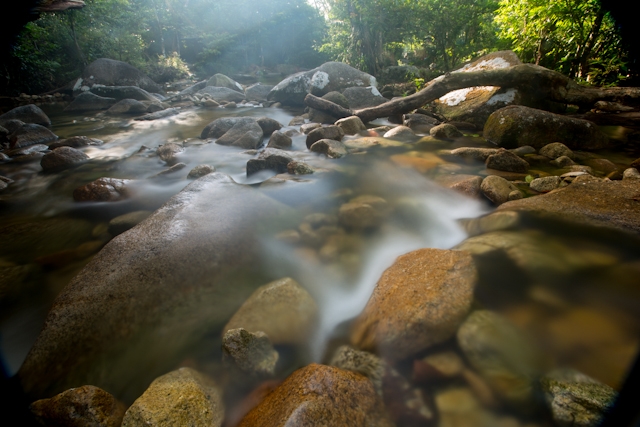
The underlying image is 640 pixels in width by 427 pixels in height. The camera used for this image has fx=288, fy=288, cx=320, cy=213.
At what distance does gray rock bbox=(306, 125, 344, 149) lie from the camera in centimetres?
685

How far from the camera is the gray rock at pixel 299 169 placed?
512cm

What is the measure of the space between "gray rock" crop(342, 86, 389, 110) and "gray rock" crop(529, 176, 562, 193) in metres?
8.04

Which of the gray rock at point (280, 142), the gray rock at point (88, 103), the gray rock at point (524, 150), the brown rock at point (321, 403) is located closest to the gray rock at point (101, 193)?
the gray rock at point (280, 142)

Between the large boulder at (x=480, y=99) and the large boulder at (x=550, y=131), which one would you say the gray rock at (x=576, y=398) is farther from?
the large boulder at (x=480, y=99)

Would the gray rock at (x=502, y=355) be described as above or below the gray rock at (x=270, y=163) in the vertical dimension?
above

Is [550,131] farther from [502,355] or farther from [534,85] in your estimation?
[502,355]

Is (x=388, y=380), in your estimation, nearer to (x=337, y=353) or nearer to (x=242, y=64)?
(x=337, y=353)

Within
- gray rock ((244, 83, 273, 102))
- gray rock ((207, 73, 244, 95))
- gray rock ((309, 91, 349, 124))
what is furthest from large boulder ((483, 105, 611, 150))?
gray rock ((207, 73, 244, 95))

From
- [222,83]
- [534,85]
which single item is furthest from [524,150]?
[222,83]

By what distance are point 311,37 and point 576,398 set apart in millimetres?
39665

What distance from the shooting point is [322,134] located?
6879mm

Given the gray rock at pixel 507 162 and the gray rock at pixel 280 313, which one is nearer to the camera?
the gray rock at pixel 280 313

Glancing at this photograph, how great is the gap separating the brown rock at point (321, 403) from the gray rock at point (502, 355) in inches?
25.8

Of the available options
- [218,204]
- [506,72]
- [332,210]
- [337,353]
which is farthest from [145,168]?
[506,72]
